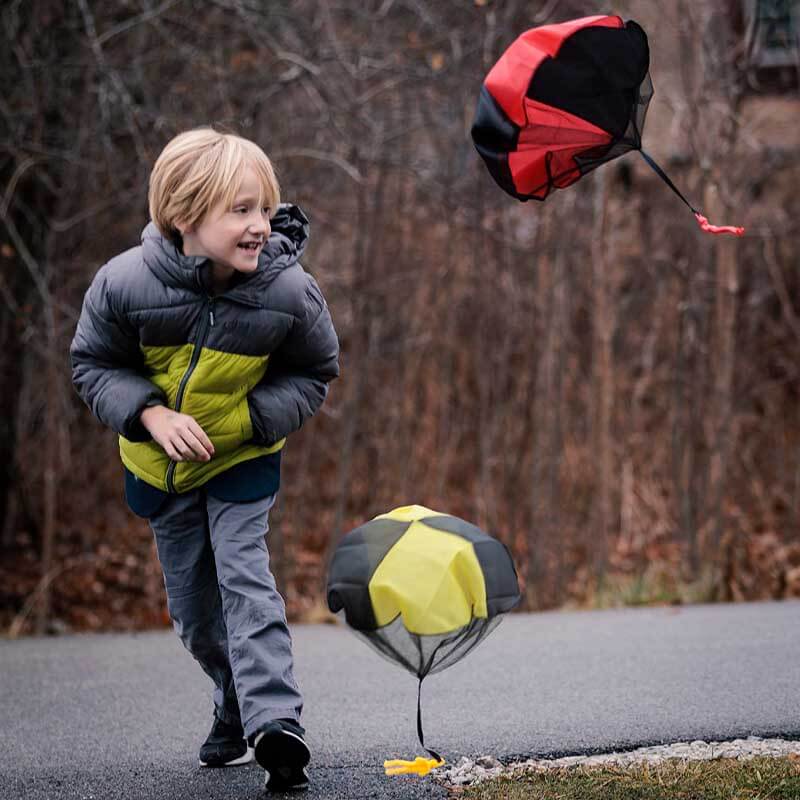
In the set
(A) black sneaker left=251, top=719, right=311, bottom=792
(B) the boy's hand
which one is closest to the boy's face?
(B) the boy's hand

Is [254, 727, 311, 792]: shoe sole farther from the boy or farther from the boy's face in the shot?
the boy's face

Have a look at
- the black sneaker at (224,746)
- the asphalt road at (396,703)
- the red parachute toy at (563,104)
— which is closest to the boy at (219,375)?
the black sneaker at (224,746)

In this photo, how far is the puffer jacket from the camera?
3.55 metres

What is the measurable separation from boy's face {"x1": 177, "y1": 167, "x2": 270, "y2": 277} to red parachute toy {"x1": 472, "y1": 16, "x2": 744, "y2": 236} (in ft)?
2.42

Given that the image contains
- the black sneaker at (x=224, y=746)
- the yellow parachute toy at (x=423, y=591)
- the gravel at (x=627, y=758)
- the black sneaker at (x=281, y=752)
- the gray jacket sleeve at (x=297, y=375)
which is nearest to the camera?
the yellow parachute toy at (x=423, y=591)

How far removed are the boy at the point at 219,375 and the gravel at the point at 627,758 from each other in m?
0.47

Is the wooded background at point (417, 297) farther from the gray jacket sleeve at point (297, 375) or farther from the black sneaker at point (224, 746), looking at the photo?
the black sneaker at point (224, 746)

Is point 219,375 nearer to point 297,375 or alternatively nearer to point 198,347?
point 198,347

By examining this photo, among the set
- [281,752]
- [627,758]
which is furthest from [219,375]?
[627,758]

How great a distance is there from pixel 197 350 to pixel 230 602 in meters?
0.70

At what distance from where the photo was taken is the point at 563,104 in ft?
12.6

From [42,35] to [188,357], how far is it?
5821 mm

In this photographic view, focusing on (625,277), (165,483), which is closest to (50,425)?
(165,483)

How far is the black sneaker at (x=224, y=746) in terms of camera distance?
3.91 meters
